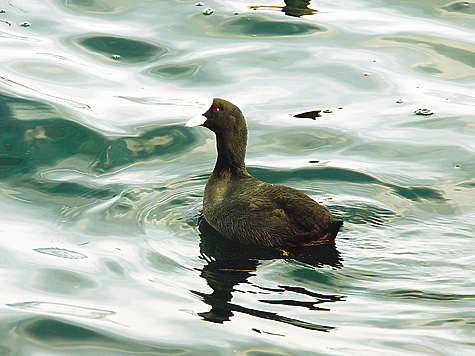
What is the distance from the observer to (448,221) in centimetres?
520

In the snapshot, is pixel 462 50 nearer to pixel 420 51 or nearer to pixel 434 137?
pixel 420 51

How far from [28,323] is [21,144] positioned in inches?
122

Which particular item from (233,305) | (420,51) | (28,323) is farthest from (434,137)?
(28,323)

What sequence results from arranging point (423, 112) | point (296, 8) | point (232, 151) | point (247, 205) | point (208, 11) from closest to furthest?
point (247, 205), point (232, 151), point (423, 112), point (208, 11), point (296, 8)

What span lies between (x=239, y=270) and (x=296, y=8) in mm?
6543

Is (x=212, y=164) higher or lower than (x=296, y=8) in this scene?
lower

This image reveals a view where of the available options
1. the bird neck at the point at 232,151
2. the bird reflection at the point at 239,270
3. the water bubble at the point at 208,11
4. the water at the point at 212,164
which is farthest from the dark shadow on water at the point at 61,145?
the water bubble at the point at 208,11

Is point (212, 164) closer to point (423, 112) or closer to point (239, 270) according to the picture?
point (239, 270)

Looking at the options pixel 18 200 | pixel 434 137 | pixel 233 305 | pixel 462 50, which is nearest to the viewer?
pixel 233 305

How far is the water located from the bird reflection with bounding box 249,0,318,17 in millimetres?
65

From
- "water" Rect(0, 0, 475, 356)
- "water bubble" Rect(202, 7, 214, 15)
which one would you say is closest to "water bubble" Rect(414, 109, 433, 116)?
"water" Rect(0, 0, 475, 356)

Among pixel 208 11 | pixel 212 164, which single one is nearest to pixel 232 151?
pixel 212 164

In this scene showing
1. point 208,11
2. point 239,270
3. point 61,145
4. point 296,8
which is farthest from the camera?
point 296,8

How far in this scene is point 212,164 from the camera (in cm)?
633
